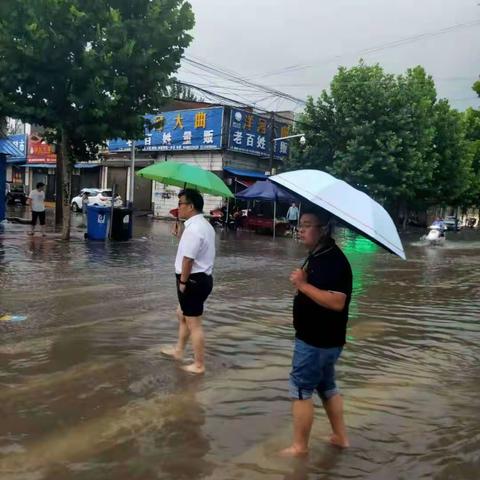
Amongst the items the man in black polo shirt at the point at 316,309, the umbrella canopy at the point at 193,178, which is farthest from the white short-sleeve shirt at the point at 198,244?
the man in black polo shirt at the point at 316,309

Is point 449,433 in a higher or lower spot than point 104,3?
lower

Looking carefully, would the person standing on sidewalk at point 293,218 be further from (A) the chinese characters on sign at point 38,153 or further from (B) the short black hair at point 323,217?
(B) the short black hair at point 323,217

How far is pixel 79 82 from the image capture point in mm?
15172

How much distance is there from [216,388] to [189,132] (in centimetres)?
3075

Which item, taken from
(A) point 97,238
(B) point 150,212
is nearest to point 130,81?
(A) point 97,238

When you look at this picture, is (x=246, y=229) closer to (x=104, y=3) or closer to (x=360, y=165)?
(x=360, y=165)

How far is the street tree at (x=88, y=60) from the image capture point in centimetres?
1419

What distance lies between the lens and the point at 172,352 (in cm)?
581

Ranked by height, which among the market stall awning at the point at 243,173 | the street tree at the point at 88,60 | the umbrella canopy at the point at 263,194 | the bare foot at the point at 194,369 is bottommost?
the bare foot at the point at 194,369

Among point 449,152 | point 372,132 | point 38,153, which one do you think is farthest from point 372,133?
point 38,153

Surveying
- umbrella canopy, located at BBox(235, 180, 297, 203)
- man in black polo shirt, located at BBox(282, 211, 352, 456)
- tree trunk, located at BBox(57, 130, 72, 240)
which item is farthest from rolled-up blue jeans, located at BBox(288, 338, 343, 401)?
umbrella canopy, located at BBox(235, 180, 297, 203)

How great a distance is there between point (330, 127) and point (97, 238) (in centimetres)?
1839

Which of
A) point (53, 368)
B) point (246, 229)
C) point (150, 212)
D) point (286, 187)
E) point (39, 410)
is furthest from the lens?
point (150, 212)

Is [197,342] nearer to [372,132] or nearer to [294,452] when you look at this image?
[294,452]
